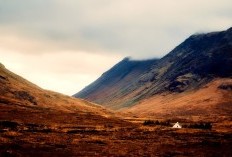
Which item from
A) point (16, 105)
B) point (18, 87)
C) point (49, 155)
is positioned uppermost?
point (18, 87)

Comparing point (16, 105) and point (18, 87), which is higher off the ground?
point (18, 87)

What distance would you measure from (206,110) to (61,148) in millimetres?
146377

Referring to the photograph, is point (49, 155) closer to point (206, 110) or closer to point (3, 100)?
point (3, 100)

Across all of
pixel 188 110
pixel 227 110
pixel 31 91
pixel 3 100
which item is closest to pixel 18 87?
pixel 31 91

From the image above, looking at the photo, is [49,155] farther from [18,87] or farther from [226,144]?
[18,87]

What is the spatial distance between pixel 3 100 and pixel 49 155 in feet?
297

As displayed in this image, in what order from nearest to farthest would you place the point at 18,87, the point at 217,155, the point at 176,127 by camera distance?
the point at 217,155 < the point at 176,127 < the point at 18,87

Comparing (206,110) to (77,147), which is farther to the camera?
(206,110)

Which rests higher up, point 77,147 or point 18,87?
point 18,87

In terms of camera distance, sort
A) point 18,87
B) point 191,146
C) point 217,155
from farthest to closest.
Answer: point 18,87, point 191,146, point 217,155

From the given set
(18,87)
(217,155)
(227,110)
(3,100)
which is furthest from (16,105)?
(227,110)

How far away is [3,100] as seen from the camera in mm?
122500

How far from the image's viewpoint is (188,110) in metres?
185

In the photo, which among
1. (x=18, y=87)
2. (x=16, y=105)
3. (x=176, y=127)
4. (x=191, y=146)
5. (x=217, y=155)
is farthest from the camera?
(x=18, y=87)
